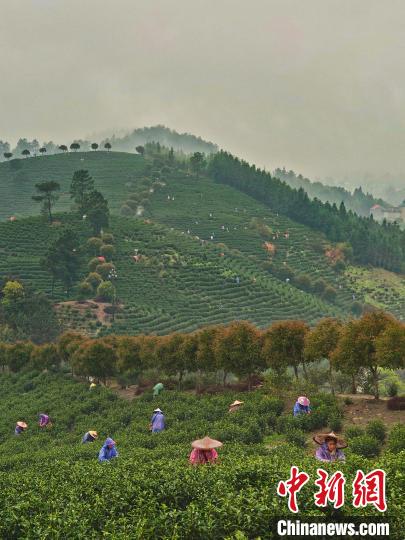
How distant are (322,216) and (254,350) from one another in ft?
365

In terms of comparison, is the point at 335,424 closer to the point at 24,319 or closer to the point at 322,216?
the point at 24,319

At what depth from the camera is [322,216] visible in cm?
13225

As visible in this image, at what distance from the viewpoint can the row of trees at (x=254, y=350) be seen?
22.2 metres

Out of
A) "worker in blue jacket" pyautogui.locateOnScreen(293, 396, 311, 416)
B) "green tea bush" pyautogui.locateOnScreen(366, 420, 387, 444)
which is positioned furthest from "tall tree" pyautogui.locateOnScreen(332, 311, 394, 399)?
"green tea bush" pyautogui.locateOnScreen(366, 420, 387, 444)

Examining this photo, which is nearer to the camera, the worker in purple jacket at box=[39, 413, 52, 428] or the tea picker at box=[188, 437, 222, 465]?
the tea picker at box=[188, 437, 222, 465]

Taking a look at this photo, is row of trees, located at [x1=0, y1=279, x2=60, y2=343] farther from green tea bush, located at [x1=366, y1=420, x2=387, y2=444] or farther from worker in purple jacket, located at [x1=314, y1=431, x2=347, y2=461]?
worker in purple jacket, located at [x1=314, y1=431, x2=347, y2=461]

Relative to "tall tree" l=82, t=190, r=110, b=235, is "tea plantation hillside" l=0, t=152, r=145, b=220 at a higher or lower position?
higher

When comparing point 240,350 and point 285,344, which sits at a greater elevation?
point 285,344

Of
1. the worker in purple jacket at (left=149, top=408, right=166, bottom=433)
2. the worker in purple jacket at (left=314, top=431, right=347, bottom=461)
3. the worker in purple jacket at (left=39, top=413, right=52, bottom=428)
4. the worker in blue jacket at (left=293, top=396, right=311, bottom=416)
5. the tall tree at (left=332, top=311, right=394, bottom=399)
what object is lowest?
the worker in purple jacket at (left=39, top=413, right=52, bottom=428)

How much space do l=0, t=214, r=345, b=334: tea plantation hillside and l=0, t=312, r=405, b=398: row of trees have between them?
31690 mm

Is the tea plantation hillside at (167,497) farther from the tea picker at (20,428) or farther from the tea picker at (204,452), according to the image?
the tea picker at (20,428)

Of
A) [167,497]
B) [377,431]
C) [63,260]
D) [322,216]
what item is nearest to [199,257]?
[63,260]

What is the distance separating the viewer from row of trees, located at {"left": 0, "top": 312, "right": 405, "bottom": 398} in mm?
22219

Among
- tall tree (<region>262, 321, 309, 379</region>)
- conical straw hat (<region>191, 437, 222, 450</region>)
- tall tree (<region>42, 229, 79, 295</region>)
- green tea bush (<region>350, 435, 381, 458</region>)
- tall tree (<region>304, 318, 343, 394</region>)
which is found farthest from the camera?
tall tree (<region>42, 229, 79, 295</region>)
